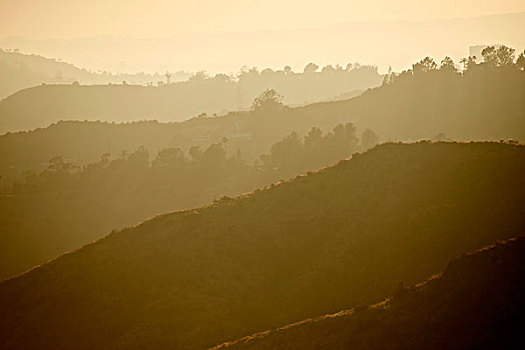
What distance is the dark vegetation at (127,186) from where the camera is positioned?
83.4 meters

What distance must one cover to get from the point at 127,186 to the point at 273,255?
66699 mm

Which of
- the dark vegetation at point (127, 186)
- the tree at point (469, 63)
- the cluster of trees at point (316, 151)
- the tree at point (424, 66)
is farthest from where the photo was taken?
the tree at point (424, 66)

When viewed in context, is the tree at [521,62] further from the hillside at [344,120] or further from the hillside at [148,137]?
the hillside at [148,137]

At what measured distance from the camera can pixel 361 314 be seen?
27406mm

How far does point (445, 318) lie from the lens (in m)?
24.6

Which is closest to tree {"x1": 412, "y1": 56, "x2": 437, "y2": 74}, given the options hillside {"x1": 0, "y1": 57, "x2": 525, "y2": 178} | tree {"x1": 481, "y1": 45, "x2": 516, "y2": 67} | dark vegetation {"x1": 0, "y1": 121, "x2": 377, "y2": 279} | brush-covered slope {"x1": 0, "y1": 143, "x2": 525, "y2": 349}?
hillside {"x1": 0, "y1": 57, "x2": 525, "y2": 178}

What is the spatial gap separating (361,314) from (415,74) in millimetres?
112936

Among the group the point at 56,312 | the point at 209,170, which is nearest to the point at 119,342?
the point at 56,312

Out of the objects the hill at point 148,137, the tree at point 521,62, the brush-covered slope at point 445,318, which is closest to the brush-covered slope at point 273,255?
the brush-covered slope at point 445,318

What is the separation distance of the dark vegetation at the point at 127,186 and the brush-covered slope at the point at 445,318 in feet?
201

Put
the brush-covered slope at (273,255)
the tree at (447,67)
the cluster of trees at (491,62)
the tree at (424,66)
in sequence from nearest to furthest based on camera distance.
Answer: the brush-covered slope at (273,255), the cluster of trees at (491,62), the tree at (447,67), the tree at (424,66)

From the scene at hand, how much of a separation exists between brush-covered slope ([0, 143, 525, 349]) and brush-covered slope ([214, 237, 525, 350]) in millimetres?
4982

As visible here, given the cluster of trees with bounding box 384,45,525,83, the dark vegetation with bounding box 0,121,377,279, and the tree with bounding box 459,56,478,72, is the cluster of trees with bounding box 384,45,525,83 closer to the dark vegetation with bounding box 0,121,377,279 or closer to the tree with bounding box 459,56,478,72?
the tree with bounding box 459,56,478,72

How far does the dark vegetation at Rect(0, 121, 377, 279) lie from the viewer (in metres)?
83.4
